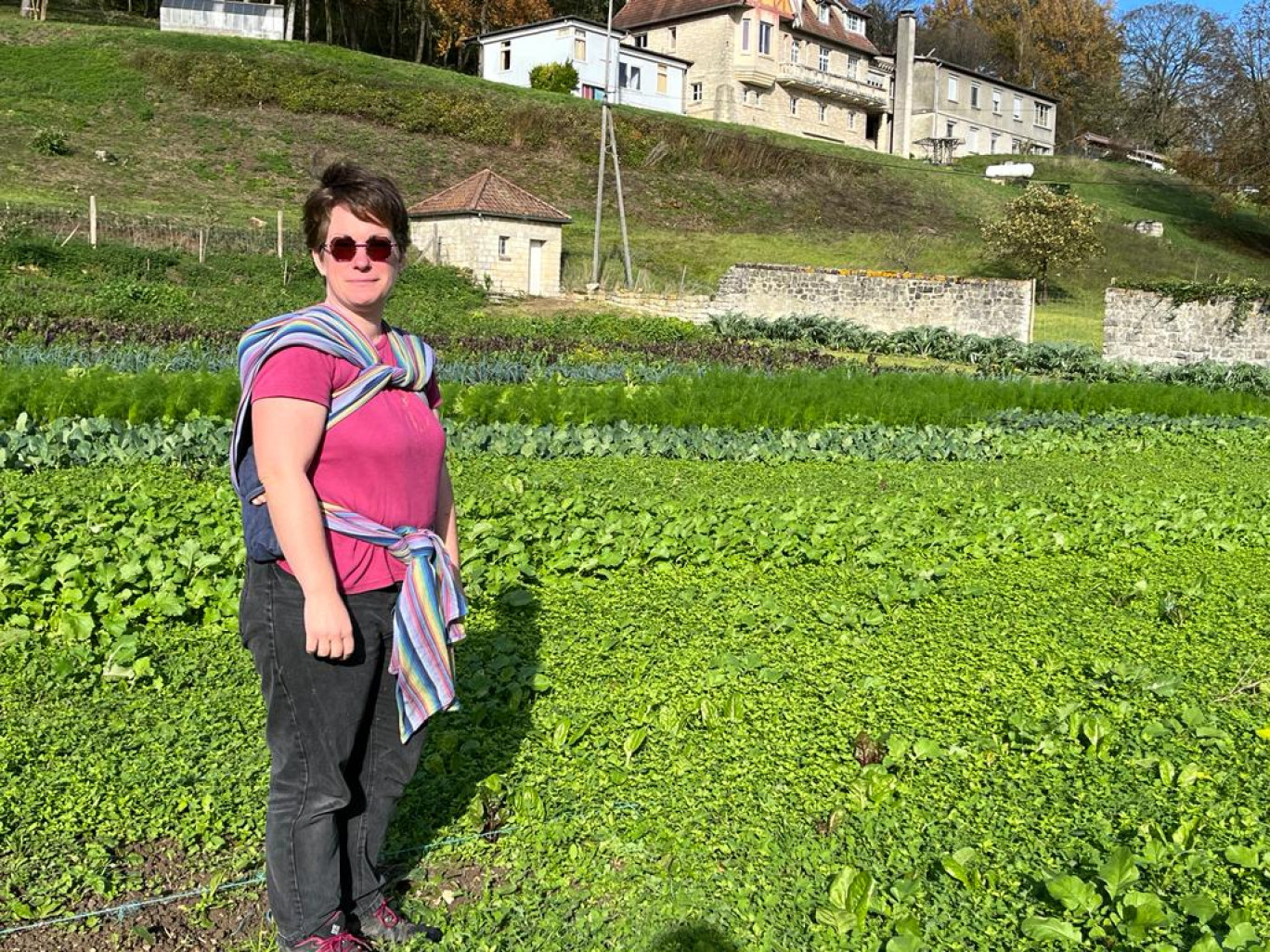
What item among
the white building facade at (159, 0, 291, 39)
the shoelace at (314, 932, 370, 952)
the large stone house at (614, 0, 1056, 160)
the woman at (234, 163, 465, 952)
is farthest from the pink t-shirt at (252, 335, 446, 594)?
the large stone house at (614, 0, 1056, 160)

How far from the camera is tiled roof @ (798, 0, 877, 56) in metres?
57.0

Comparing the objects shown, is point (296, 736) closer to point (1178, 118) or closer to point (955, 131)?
point (955, 131)

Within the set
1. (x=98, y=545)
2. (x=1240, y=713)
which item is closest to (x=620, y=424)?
(x=98, y=545)

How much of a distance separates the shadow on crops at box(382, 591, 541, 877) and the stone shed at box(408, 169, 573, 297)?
76.0 feet

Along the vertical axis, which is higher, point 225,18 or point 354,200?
point 225,18

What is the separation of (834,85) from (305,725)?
5862cm

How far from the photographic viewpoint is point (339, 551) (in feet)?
9.38

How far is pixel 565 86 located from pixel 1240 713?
47.4 m

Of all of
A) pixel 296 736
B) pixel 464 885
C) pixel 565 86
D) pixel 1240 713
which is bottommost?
pixel 464 885

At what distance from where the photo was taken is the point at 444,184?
3784 cm

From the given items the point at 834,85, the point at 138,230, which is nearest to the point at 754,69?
the point at 834,85

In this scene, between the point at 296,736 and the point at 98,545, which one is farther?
the point at 98,545

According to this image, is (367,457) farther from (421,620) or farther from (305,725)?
(305,725)

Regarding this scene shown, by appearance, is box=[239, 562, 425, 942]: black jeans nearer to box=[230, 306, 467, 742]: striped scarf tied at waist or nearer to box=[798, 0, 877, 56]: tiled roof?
box=[230, 306, 467, 742]: striped scarf tied at waist
